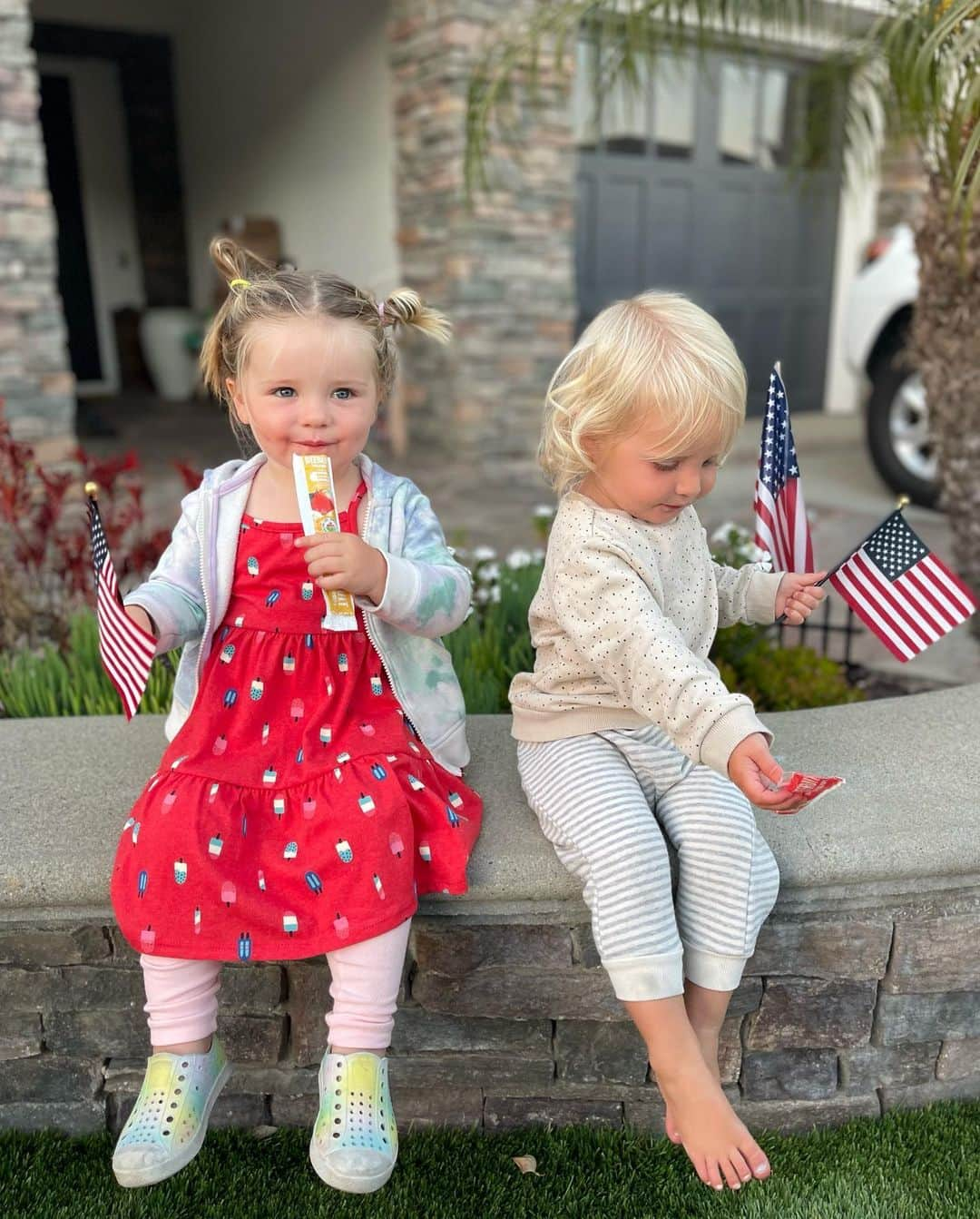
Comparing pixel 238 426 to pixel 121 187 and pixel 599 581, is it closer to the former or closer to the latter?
pixel 599 581

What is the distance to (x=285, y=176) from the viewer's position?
26.5 ft

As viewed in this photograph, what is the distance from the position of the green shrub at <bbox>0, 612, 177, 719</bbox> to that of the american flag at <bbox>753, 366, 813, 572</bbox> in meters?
1.40

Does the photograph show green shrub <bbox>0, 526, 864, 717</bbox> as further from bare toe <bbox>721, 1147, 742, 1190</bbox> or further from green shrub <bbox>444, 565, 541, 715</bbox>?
bare toe <bbox>721, 1147, 742, 1190</bbox>

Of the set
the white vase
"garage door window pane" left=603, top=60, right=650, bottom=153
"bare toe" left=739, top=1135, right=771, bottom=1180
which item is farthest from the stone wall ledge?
the white vase

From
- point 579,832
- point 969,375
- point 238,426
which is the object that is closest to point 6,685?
point 238,426

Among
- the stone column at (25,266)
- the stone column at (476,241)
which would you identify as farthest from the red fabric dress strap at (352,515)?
the stone column at (476,241)

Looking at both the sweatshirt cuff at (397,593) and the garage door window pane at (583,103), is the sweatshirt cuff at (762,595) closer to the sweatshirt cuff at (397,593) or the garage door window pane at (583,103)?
the sweatshirt cuff at (397,593)

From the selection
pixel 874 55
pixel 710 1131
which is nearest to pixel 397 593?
pixel 710 1131

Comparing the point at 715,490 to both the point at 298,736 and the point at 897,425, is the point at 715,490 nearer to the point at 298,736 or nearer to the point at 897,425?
the point at 897,425

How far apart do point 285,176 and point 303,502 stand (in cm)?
729

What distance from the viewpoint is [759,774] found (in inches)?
56.6

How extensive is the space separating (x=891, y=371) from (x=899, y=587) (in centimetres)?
372

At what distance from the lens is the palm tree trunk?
285 centimetres

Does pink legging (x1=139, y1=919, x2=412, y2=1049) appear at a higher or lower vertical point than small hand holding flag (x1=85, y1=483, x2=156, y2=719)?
lower
